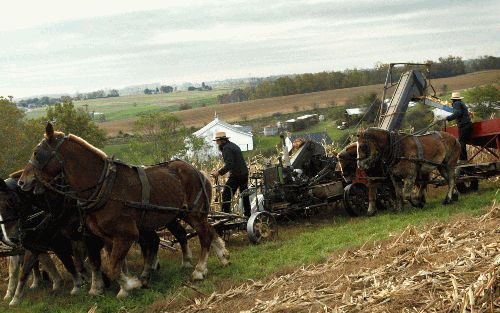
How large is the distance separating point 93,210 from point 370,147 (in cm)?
707

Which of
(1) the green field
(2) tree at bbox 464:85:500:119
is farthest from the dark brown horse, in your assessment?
(1) the green field

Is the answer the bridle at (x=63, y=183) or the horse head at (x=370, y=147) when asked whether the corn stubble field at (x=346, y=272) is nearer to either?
the horse head at (x=370, y=147)

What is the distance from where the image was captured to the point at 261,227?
12.9 metres

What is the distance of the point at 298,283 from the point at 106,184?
3200 mm

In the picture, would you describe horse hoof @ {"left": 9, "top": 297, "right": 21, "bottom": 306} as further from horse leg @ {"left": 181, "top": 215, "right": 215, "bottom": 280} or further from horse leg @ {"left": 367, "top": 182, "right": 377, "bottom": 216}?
horse leg @ {"left": 367, "top": 182, "right": 377, "bottom": 216}

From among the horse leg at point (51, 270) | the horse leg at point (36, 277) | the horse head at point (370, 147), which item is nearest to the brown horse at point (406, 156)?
the horse head at point (370, 147)

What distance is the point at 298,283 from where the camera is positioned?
860cm

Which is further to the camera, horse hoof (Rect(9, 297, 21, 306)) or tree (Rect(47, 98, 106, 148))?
tree (Rect(47, 98, 106, 148))

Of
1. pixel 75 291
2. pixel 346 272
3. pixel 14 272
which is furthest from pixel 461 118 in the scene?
pixel 14 272

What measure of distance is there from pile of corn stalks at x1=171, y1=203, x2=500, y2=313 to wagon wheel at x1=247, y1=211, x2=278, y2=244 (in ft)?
9.44

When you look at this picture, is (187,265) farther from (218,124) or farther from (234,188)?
(218,124)

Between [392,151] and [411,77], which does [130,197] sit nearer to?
[392,151]

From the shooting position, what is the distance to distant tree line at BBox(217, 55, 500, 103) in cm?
5662

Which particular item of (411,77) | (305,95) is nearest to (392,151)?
(411,77)
